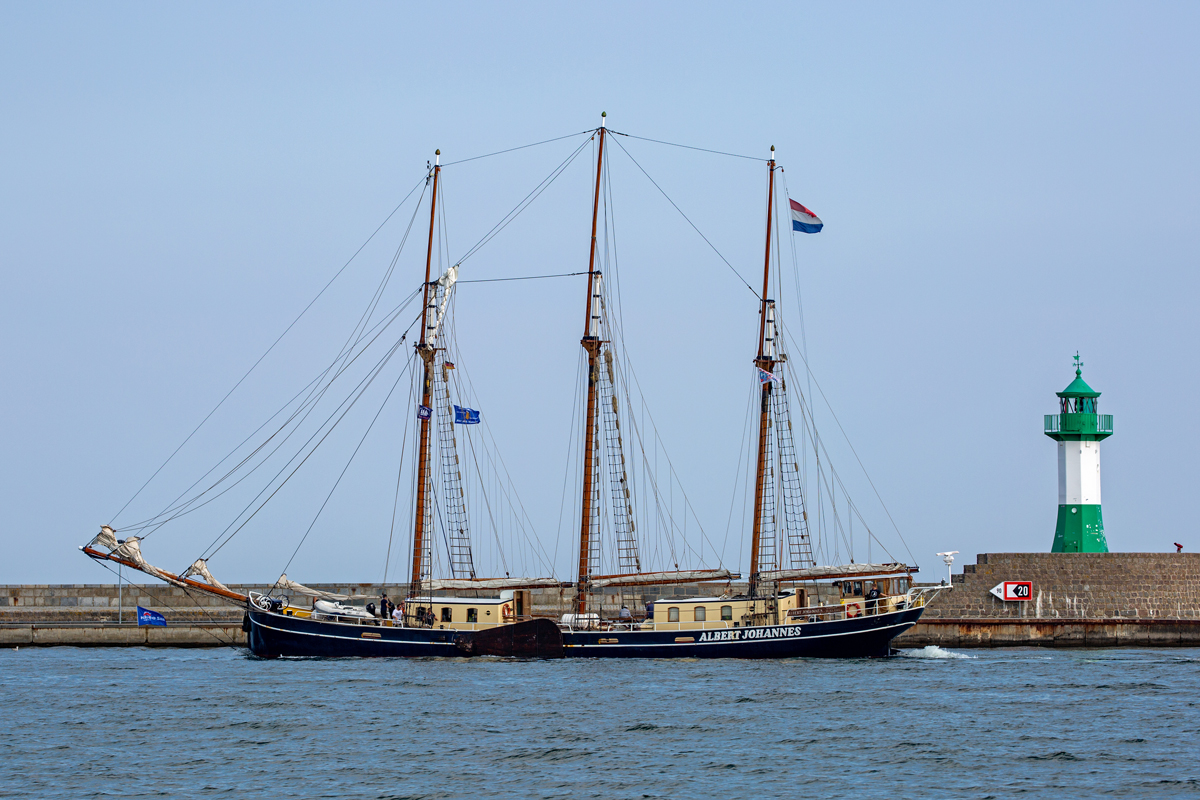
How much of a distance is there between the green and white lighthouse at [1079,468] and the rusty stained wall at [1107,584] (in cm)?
367

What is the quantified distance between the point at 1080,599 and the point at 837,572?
9259mm

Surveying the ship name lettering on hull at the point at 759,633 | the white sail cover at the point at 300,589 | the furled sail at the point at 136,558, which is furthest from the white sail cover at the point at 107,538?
the ship name lettering on hull at the point at 759,633

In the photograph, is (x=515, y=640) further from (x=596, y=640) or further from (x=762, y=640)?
(x=762, y=640)

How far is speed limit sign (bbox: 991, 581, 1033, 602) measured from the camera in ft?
161

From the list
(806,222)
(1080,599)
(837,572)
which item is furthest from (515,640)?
(1080,599)

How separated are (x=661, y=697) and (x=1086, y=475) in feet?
80.4

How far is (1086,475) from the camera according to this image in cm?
5350

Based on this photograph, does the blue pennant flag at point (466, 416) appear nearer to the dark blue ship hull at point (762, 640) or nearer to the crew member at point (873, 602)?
the dark blue ship hull at point (762, 640)

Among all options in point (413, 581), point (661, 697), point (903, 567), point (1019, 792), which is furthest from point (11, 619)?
point (1019, 792)

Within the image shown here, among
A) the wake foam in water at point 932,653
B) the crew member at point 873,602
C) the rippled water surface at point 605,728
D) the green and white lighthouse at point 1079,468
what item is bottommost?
the rippled water surface at point 605,728

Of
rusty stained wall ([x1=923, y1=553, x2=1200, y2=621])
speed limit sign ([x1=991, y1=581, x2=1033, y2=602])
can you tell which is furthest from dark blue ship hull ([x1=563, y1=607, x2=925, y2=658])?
rusty stained wall ([x1=923, y1=553, x2=1200, y2=621])

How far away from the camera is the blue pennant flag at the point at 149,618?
50438mm

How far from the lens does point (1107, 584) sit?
48.7 meters

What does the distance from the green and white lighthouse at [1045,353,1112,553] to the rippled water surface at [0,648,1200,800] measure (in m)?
8.03
